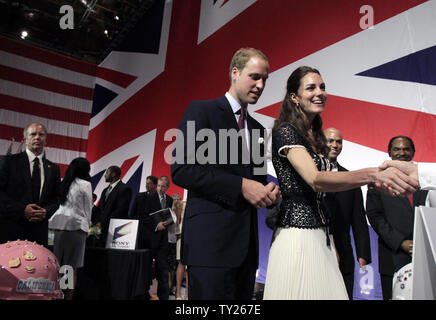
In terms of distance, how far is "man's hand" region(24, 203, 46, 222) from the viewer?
2715 millimetres

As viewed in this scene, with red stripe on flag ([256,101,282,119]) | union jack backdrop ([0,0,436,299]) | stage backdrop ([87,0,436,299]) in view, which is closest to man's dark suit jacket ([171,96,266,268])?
stage backdrop ([87,0,436,299])

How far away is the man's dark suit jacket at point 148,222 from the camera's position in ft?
15.0

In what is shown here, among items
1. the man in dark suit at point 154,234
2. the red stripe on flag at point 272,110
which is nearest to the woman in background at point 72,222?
the man in dark suit at point 154,234

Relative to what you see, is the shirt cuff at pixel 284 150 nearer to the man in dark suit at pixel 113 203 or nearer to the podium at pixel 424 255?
the podium at pixel 424 255

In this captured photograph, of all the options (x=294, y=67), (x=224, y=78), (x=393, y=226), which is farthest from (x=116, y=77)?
(x=393, y=226)

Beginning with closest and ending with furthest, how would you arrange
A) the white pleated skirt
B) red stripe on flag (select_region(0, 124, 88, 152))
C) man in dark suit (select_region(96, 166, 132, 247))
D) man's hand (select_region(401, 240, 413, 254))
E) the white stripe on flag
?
the white pleated skirt → man's hand (select_region(401, 240, 413, 254)) → man in dark suit (select_region(96, 166, 132, 247)) → red stripe on flag (select_region(0, 124, 88, 152)) → the white stripe on flag

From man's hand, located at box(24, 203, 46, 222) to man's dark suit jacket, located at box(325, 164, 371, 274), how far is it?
2.06 metres

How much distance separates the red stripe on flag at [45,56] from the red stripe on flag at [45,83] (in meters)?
0.42

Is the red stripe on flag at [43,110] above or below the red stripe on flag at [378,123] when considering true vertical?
above

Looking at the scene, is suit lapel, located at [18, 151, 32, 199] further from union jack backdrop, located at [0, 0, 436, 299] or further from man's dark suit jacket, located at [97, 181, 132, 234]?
union jack backdrop, located at [0, 0, 436, 299]

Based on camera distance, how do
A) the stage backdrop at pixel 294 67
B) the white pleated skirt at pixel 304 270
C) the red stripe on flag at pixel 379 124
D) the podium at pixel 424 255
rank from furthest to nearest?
1. the stage backdrop at pixel 294 67
2. the red stripe on flag at pixel 379 124
3. the white pleated skirt at pixel 304 270
4. the podium at pixel 424 255

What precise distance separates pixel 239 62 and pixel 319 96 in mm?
373
